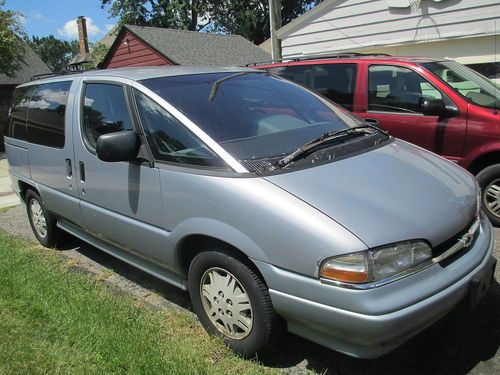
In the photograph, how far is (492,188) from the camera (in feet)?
16.5

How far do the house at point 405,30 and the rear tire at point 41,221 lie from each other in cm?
709

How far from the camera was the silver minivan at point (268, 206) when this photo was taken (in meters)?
2.42

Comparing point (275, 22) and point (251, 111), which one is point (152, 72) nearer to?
point (251, 111)

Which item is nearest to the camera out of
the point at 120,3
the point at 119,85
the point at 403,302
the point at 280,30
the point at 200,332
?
the point at 403,302

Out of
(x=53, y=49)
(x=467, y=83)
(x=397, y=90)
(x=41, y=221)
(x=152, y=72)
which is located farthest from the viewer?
(x=53, y=49)

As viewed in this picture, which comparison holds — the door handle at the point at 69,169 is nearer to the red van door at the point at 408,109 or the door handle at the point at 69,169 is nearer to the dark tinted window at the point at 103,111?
the dark tinted window at the point at 103,111

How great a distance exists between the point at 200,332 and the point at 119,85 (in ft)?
6.20

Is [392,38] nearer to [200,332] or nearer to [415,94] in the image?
[415,94]

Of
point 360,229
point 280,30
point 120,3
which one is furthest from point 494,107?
point 120,3

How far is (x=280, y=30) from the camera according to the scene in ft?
35.9

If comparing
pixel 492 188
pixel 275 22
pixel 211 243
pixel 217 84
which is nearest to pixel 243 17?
pixel 275 22

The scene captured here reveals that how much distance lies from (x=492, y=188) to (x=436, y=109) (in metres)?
0.97

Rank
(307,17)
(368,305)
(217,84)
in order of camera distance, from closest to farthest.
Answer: (368,305) < (217,84) < (307,17)

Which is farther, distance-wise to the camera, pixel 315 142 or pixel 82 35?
pixel 82 35
